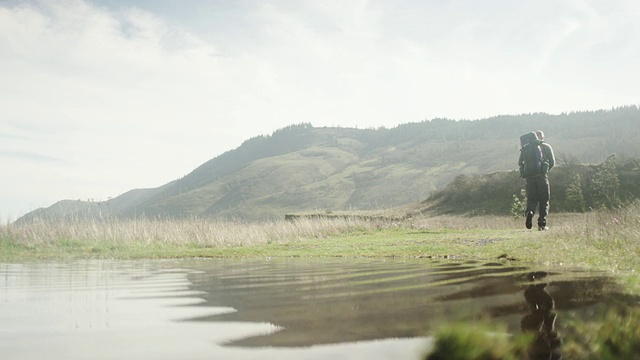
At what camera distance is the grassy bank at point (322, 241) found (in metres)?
8.44

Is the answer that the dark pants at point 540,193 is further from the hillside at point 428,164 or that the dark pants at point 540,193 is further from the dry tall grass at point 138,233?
the hillside at point 428,164

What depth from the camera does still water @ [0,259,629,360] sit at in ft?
8.98

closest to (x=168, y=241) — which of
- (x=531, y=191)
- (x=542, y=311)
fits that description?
(x=531, y=191)

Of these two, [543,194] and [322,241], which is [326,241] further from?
[543,194]

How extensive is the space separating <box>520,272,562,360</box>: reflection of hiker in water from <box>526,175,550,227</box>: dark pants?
9859 mm

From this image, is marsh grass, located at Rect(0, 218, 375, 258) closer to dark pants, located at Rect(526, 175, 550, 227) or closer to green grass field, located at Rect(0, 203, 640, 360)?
green grass field, located at Rect(0, 203, 640, 360)

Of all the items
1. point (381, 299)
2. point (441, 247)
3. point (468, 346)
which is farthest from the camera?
point (441, 247)

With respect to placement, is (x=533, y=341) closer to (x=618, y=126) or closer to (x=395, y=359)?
(x=395, y=359)

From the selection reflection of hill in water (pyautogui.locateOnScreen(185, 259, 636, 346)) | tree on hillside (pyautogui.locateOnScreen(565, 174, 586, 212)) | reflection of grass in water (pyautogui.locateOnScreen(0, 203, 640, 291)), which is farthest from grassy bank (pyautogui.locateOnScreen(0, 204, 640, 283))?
tree on hillside (pyautogui.locateOnScreen(565, 174, 586, 212))

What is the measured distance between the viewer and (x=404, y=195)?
12756cm

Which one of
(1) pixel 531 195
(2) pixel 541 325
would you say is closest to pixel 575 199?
(1) pixel 531 195

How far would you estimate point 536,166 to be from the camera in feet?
44.2

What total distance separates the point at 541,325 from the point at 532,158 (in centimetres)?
1144

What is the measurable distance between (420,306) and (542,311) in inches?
33.3
